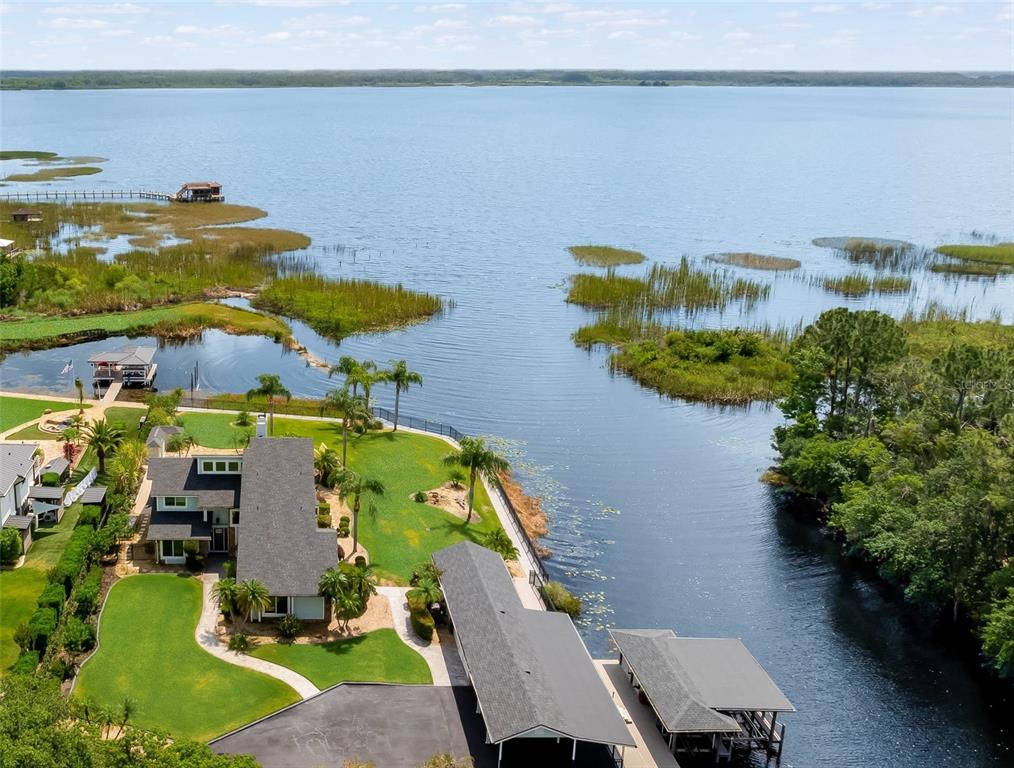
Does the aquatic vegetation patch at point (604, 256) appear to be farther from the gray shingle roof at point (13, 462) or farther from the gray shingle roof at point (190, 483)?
the gray shingle roof at point (13, 462)

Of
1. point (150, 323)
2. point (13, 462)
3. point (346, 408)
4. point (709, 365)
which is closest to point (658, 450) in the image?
point (709, 365)

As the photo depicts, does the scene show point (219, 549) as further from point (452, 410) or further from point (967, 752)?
point (967, 752)

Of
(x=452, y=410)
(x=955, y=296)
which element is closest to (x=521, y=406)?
(x=452, y=410)

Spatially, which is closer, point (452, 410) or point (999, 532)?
point (999, 532)

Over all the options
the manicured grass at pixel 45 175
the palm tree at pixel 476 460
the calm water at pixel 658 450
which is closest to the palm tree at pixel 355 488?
the palm tree at pixel 476 460

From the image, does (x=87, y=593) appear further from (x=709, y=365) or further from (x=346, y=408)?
(x=709, y=365)

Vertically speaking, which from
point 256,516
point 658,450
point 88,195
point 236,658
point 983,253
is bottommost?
point 236,658

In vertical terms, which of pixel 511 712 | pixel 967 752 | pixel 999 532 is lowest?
pixel 967 752
